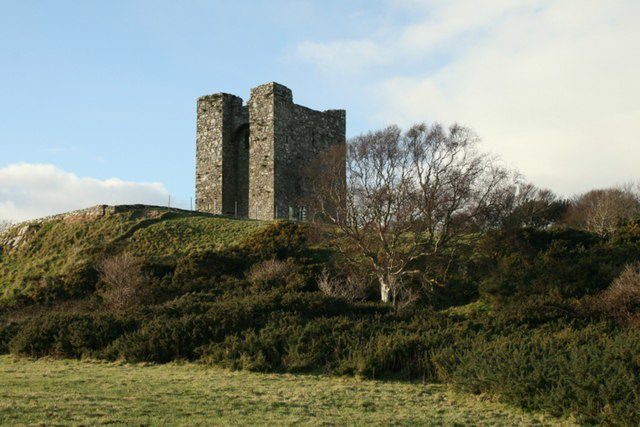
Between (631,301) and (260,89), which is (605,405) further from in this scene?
(260,89)

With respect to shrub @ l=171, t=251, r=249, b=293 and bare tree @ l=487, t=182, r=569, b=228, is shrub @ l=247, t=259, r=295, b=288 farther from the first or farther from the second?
bare tree @ l=487, t=182, r=569, b=228

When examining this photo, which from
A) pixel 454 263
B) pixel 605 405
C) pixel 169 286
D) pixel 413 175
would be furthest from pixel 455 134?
pixel 605 405

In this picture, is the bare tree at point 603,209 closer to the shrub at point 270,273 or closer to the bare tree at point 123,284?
the shrub at point 270,273

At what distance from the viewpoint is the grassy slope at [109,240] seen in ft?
96.3

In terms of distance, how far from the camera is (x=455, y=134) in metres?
24.8

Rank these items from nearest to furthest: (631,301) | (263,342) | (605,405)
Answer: (605,405) < (263,342) < (631,301)

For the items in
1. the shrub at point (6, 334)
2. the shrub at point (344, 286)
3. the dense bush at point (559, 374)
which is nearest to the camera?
the dense bush at point (559, 374)

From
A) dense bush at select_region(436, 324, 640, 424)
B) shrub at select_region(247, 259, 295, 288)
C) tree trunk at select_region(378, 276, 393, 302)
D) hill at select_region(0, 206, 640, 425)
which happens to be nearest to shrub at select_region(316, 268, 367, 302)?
hill at select_region(0, 206, 640, 425)

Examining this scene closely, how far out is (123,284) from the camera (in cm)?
2338

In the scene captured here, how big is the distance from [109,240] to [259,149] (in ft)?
30.6

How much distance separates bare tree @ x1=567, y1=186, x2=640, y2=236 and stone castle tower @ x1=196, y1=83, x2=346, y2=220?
1514cm

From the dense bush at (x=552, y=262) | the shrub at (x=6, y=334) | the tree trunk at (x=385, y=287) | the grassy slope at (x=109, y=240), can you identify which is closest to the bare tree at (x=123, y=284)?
the grassy slope at (x=109, y=240)

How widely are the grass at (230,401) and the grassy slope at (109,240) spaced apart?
1737 cm

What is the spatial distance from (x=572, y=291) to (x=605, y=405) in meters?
13.3
